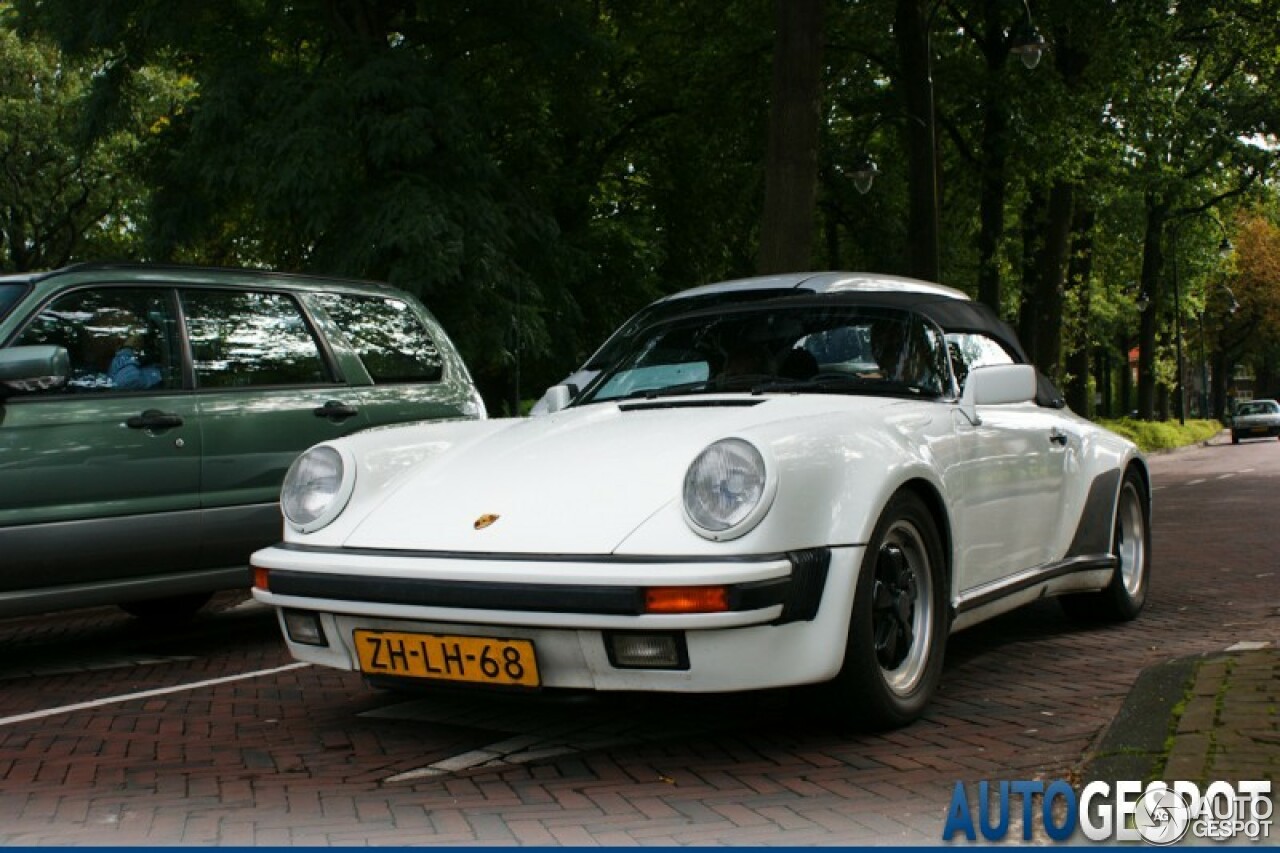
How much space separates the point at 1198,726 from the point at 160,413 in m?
4.39

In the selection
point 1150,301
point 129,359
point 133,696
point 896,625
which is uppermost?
point 1150,301

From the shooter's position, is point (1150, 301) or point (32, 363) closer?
point (32, 363)

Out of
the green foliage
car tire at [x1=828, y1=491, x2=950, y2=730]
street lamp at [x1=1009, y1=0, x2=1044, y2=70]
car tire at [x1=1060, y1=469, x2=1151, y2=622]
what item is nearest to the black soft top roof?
car tire at [x1=828, y1=491, x2=950, y2=730]

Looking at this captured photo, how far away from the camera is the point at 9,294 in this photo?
5965mm

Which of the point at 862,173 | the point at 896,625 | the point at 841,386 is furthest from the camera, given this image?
the point at 862,173

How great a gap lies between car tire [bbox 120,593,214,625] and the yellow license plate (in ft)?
11.8

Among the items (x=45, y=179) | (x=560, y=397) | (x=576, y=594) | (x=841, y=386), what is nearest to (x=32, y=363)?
(x=560, y=397)

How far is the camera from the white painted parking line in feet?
17.0

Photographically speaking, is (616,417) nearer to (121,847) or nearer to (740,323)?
(740,323)

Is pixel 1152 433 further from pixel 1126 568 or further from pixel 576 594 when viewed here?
pixel 576 594

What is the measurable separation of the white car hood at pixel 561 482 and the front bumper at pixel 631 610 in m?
0.12

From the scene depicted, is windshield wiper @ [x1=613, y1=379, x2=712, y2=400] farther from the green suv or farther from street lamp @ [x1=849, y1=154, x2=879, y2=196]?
street lamp @ [x1=849, y1=154, x2=879, y2=196]

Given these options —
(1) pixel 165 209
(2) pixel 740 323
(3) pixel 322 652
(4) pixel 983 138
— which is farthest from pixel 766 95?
(3) pixel 322 652

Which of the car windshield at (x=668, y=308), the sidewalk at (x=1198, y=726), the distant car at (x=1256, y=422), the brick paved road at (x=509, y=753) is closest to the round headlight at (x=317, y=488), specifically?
the brick paved road at (x=509, y=753)
